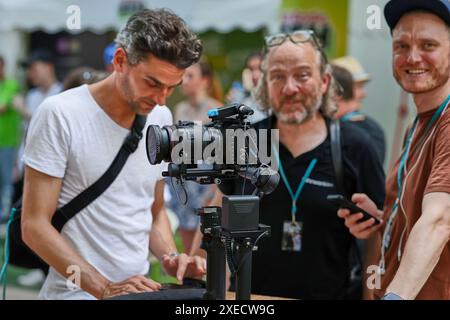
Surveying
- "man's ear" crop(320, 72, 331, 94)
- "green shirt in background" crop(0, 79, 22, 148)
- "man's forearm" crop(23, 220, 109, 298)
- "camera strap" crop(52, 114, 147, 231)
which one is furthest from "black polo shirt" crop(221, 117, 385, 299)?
A: "green shirt in background" crop(0, 79, 22, 148)

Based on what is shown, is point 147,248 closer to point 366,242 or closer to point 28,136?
point 28,136

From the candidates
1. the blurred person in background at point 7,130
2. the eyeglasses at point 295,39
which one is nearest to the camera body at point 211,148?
the eyeglasses at point 295,39

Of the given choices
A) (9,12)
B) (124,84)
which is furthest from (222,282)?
(9,12)

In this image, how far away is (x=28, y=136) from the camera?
254 centimetres

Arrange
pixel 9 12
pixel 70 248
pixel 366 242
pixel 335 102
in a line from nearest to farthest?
pixel 70 248
pixel 366 242
pixel 335 102
pixel 9 12

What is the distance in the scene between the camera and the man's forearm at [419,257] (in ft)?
6.75

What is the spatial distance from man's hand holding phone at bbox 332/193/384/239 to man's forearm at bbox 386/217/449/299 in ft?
1.63

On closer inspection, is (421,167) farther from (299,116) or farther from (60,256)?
(60,256)

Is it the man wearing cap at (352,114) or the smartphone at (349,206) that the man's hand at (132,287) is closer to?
the smartphone at (349,206)

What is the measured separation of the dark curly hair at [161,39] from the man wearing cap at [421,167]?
806 mm

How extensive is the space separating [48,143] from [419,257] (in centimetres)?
138

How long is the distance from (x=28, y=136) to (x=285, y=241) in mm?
1178

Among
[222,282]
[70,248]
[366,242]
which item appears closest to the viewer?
[222,282]

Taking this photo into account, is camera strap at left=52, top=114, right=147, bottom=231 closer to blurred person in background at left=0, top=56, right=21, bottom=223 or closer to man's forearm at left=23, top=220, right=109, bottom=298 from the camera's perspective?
man's forearm at left=23, top=220, right=109, bottom=298
